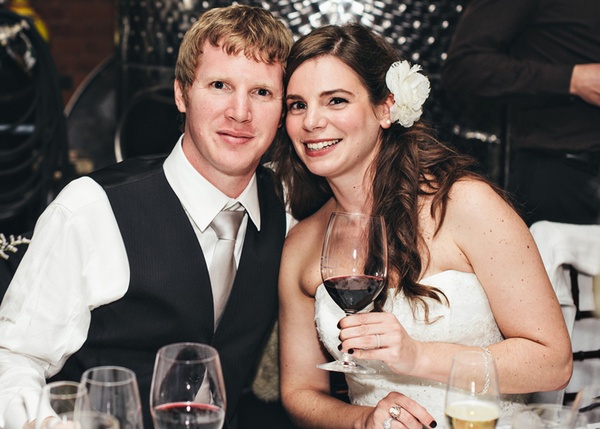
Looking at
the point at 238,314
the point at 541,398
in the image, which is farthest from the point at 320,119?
the point at 541,398

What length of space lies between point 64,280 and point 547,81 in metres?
1.48

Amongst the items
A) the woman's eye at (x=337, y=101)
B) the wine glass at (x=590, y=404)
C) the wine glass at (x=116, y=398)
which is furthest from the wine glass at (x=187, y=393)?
the woman's eye at (x=337, y=101)

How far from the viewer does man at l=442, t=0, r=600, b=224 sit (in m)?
2.40

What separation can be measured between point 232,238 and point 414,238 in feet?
1.36

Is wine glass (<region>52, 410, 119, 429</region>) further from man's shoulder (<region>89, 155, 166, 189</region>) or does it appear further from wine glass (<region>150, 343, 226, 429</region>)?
man's shoulder (<region>89, 155, 166, 189</region>)

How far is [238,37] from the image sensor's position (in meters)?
1.87

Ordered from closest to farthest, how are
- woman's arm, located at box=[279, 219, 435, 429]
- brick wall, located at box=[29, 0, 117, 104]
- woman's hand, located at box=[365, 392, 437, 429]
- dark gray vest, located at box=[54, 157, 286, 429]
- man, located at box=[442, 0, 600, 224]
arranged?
woman's hand, located at box=[365, 392, 437, 429] → dark gray vest, located at box=[54, 157, 286, 429] → woman's arm, located at box=[279, 219, 435, 429] → man, located at box=[442, 0, 600, 224] → brick wall, located at box=[29, 0, 117, 104]

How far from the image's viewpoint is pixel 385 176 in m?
1.94

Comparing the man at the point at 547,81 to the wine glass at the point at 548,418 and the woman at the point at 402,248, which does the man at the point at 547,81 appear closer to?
the woman at the point at 402,248

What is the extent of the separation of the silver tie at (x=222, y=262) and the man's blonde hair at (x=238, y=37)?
0.34 meters

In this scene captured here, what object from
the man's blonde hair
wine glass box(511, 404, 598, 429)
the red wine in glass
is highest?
the man's blonde hair

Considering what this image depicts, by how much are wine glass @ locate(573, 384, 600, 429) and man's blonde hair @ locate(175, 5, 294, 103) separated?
1064 millimetres

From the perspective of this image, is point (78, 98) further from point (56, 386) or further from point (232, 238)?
point (56, 386)

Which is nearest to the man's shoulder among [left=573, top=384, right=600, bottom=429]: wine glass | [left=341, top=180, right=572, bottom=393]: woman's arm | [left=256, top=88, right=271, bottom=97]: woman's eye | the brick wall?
[left=256, top=88, right=271, bottom=97]: woman's eye
